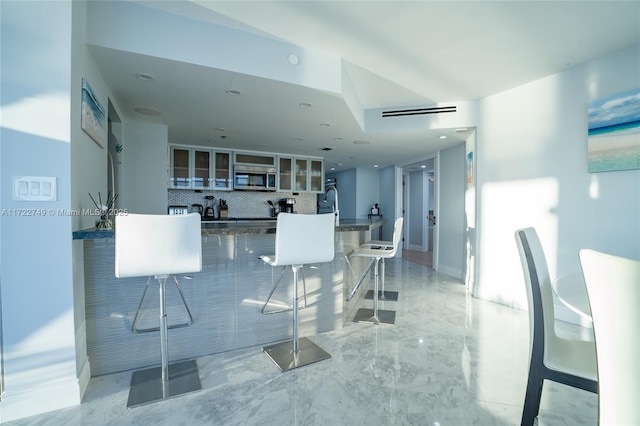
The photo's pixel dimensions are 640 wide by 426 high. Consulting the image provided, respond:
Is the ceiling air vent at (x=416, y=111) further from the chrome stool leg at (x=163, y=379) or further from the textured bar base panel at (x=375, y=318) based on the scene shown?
the chrome stool leg at (x=163, y=379)

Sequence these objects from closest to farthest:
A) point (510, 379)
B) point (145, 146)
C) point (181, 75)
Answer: point (510, 379)
point (181, 75)
point (145, 146)

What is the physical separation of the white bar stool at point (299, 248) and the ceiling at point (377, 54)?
1297mm

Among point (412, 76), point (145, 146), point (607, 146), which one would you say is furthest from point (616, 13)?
point (145, 146)

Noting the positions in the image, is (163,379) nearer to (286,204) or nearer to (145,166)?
(145,166)

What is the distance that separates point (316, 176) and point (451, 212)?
2.79 m

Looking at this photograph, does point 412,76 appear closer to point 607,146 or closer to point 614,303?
point 607,146

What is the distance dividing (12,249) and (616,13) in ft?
13.4

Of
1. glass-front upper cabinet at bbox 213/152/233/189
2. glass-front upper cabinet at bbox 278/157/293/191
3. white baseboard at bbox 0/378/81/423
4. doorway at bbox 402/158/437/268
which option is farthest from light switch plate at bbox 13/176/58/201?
doorway at bbox 402/158/437/268

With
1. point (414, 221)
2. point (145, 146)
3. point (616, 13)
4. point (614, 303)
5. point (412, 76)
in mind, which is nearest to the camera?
point (614, 303)

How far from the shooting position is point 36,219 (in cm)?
158

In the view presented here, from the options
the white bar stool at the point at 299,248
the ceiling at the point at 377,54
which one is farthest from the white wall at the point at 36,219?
the white bar stool at the point at 299,248

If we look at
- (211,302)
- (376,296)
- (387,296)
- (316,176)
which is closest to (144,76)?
(211,302)

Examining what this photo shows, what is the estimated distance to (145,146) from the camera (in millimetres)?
3891

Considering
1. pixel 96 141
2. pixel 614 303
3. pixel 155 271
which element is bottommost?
pixel 155 271
